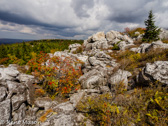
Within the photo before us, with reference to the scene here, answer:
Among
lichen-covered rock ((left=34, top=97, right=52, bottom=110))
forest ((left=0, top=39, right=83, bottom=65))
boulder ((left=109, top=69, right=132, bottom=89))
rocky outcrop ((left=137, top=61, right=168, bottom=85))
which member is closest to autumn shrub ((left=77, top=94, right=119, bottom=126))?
boulder ((left=109, top=69, right=132, bottom=89))

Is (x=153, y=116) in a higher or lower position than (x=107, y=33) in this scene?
lower

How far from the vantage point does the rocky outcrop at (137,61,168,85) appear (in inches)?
216

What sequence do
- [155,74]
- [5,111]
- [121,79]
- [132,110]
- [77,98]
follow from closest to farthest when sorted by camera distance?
[132,110] → [5,111] → [155,74] → [77,98] → [121,79]

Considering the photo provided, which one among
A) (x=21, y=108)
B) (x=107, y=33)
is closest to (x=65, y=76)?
(x=21, y=108)

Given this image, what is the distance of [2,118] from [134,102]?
7.75 m

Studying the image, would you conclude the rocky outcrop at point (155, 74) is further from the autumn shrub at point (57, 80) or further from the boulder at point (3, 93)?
the boulder at point (3, 93)

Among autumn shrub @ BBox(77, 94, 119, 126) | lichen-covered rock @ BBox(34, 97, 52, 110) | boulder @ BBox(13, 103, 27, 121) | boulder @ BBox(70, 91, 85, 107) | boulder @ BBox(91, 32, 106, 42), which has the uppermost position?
boulder @ BBox(91, 32, 106, 42)

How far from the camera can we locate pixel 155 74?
5.77 meters

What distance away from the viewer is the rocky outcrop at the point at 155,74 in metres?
5.49

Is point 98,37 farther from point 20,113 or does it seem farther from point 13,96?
point 20,113

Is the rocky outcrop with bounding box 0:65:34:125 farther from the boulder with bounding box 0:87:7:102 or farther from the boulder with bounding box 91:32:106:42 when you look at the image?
the boulder with bounding box 91:32:106:42

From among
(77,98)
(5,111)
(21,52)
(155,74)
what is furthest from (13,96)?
(21,52)

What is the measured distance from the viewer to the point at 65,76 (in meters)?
8.11

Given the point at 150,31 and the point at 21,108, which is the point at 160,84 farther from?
the point at 150,31
